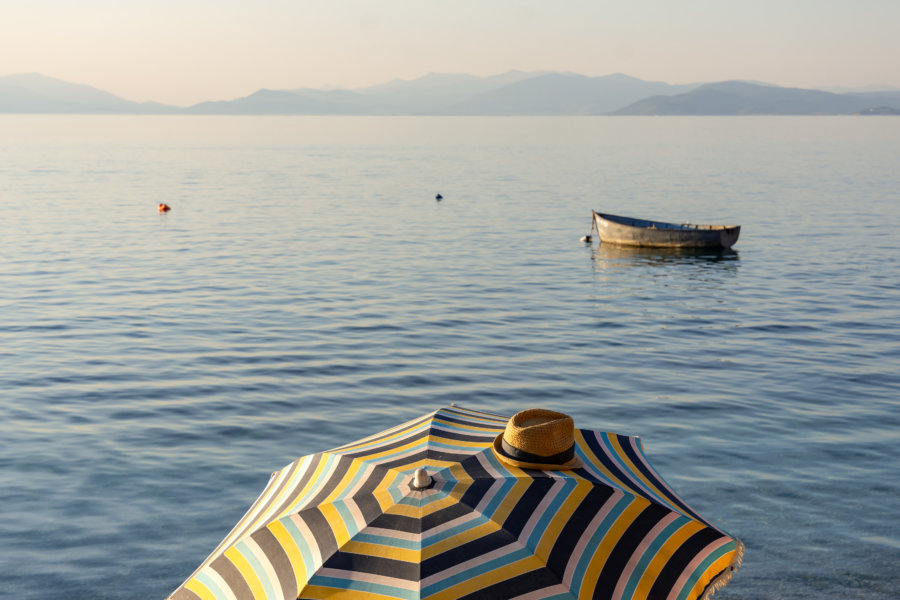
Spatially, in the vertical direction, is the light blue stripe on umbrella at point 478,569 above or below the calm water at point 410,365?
above

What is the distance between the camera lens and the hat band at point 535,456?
7.86 meters

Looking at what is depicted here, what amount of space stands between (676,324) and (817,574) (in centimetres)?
1576

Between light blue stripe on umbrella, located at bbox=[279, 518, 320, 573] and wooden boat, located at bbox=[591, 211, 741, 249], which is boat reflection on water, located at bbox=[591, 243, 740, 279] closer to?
wooden boat, located at bbox=[591, 211, 741, 249]

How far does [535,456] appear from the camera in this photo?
7.86 metres

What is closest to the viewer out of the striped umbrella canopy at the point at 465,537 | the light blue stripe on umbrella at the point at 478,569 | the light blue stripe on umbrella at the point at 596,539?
the light blue stripe on umbrella at the point at 478,569

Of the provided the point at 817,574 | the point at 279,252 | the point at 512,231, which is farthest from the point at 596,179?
the point at 817,574

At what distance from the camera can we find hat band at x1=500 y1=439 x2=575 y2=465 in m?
7.86

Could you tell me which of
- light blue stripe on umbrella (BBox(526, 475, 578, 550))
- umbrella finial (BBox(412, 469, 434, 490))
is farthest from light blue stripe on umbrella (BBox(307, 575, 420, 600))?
light blue stripe on umbrella (BBox(526, 475, 578, 550))

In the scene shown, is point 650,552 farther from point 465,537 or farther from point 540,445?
point 465,537

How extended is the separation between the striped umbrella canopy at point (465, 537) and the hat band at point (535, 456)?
4.7 inches

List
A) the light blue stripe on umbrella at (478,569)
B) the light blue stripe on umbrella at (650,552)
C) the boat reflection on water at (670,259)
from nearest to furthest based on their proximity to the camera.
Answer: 1. the light blue stripe on umbrella at (478,569)
2. the light blue stripe on umbrella at (650,552)
3. the boat reflection on water at (670,259)

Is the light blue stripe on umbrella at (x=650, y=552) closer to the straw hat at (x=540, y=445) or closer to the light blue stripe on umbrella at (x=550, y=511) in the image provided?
the light blue stripe on umbrella at (x=550, y=511)

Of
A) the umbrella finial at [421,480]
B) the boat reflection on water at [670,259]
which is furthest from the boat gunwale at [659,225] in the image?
the umbrella finial at [421,480]

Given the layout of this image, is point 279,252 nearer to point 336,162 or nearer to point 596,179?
point 596,179
